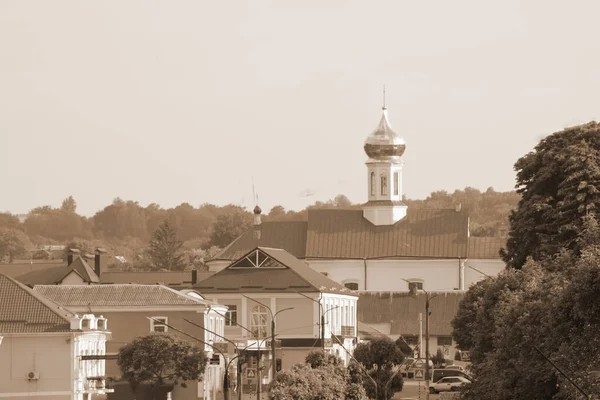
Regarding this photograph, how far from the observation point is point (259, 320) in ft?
332

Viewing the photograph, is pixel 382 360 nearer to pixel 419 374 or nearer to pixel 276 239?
pixel 419 374

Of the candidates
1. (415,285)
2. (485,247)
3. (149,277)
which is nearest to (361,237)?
(415,285)

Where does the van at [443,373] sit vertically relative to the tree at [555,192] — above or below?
below

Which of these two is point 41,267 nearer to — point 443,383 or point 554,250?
point 443,383

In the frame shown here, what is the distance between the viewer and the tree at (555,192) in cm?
7200

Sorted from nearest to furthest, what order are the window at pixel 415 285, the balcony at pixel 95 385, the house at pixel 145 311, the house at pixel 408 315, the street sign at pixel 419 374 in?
1. the balcony at pixel 95 385
2. the house at pixel 145 311
3. the street sign at pixel 419 374
4. the house at pixel 408 315
5. the window at pixel 415 285

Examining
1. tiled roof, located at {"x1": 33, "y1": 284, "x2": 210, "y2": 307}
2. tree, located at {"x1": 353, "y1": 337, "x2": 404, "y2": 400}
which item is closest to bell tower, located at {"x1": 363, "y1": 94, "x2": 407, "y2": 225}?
tiled roof, located at {"x1": 33, "y1": 284, "x2": 210, "y2": 307}

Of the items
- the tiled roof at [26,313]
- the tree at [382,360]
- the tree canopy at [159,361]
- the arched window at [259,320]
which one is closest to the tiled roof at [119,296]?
the arched window at [259,320]

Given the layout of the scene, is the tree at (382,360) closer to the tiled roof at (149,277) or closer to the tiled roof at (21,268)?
the tiled roof at (149,277)

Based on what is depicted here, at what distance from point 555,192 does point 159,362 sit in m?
18.1

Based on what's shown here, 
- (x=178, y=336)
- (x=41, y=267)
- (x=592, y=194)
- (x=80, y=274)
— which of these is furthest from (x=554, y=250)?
(x=41, y=267)

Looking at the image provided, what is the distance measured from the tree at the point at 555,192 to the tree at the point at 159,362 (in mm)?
14111

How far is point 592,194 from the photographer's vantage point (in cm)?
7212

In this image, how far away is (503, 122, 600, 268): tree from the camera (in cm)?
7200
